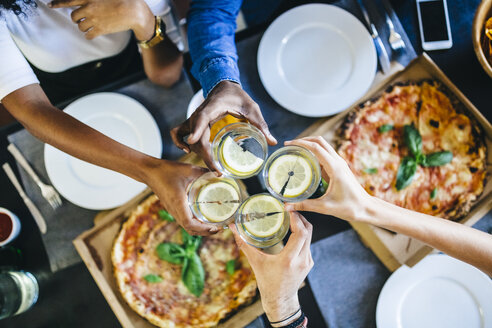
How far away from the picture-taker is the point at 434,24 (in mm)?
2086

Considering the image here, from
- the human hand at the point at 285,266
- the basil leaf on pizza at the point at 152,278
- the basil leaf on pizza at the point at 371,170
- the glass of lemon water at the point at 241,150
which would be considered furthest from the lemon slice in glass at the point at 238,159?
the basil leaf on pizza at the point at 152,278

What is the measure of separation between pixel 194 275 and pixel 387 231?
109 centimetres

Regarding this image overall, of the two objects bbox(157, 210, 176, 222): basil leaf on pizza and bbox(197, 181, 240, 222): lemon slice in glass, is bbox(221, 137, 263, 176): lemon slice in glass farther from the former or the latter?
bbox(157, 210, 176, 222): basil leaf on pizza

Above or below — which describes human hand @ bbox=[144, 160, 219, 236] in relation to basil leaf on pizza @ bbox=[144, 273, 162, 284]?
above

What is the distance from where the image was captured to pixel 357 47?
1980mm

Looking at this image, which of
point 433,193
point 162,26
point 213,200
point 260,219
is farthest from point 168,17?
point 433,193

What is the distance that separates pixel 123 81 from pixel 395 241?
183cm

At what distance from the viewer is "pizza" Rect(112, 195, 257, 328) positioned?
187 cm

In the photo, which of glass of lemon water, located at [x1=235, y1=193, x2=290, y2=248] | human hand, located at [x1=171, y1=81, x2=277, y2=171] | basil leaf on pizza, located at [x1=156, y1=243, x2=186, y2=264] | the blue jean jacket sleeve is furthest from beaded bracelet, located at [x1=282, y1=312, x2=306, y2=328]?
the blue jean jacket sleeve

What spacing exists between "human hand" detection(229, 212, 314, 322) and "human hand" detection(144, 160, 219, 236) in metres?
0.19

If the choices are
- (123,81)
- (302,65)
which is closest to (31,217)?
(123,81)

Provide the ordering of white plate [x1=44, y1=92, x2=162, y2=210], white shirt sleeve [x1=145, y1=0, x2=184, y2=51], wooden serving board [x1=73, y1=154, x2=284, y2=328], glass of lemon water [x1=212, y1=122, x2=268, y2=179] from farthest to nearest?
white plate [x1=44, y1=92, x2=162, y2=210], wooden serving board [x1=73, y1=154, x2=284, y2=328], white shirt sleeve [x1=145, y1=0, x2=184, y2=51], glass of lemon water [x1=212, y1=122, x2=268, y2=179]

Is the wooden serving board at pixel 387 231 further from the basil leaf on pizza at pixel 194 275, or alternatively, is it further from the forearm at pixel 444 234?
the basil leaf on pizza at pixel 194 275

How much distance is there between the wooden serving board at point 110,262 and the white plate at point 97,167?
0.23 feet
